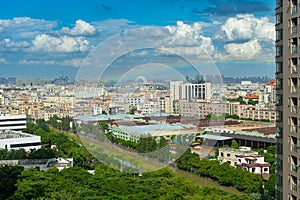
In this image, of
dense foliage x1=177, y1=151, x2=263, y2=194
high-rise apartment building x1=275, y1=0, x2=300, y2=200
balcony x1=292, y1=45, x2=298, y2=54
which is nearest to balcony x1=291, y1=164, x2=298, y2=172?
high-rise apartment building x1=275, y1=0, x2=300, y2=200

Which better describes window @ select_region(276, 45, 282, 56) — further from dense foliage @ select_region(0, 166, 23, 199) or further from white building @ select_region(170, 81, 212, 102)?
dense foliage @ select_region(0, 166, 23, 199)

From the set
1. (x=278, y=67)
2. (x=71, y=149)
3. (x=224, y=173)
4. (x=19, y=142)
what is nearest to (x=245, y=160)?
(x=224, y=173)

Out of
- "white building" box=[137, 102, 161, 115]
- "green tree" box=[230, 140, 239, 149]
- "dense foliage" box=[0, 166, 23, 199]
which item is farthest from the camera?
"green tree" box=[230, 140, 239, 149]

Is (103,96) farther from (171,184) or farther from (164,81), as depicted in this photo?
(171,184)

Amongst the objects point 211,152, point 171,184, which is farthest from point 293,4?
point 211,152

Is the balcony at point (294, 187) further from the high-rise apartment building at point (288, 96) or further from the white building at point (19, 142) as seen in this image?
the white building at point (19, 142)

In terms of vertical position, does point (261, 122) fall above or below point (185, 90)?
below
